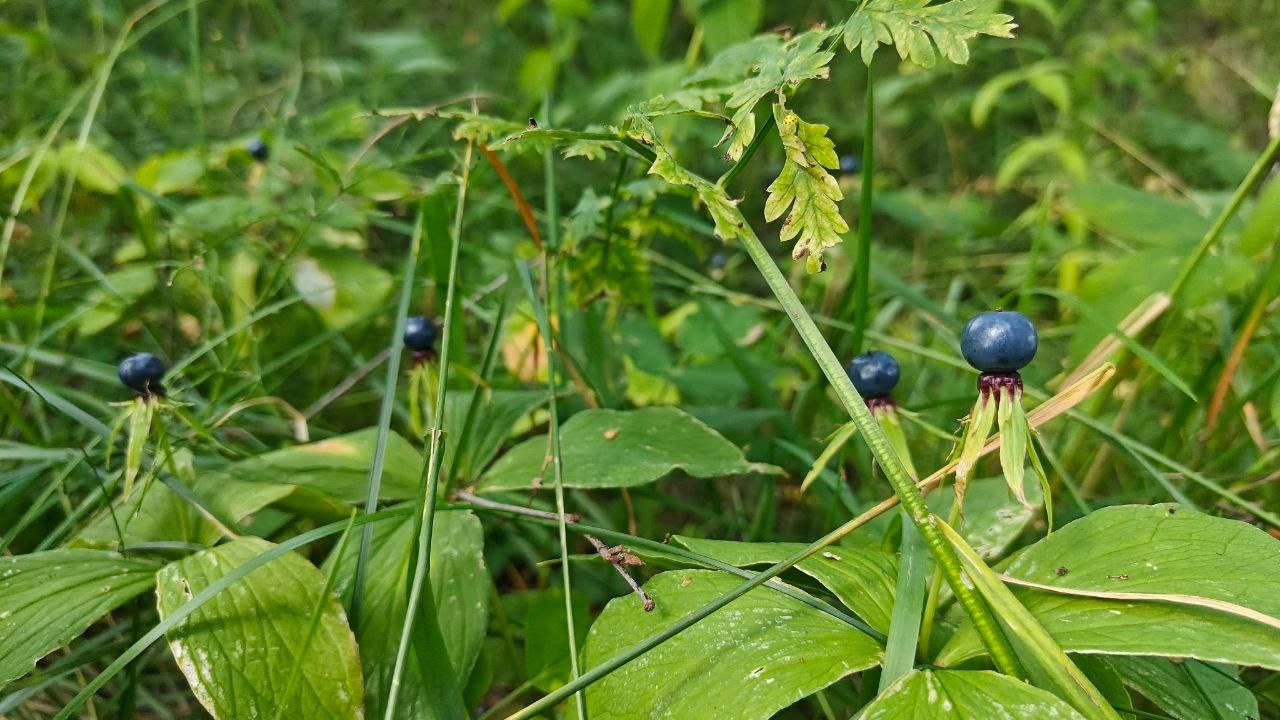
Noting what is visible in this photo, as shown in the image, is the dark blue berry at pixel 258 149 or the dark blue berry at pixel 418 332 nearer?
the dark blue berry at pixel 418 332

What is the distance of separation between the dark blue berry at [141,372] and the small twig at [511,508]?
388 millimetres

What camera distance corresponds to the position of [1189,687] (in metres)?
0.77

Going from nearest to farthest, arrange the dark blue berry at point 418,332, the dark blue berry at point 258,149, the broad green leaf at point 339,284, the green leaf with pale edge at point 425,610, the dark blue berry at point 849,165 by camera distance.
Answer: the green leaf with pale edge at point 425,610, the dark blue berry at point 418,332, the broad green leaf at point 339,284, the dark blue berry at point 258,149, the dark blue berry at point 849,165

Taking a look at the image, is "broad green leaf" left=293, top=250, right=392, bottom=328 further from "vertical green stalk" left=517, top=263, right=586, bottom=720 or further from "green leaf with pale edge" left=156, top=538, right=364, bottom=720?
"green leaf with pale edge" left=156, top=538, right=364, bottom=720

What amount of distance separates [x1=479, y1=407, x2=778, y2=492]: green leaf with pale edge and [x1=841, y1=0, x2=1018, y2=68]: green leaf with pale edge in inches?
20.2

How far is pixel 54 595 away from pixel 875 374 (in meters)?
0.92

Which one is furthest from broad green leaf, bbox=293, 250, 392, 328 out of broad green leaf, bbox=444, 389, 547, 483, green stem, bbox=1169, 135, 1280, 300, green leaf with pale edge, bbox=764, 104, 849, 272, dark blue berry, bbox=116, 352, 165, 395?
green stem, bbox=1169, 135, 1280, 300

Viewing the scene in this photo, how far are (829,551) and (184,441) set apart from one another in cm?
86

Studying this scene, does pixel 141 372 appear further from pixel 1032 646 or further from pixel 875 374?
pixel 1032 646

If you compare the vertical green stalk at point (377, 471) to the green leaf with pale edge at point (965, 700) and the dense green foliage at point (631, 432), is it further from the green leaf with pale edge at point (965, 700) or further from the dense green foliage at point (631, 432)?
the green leaf with pale edge at point (965, 700)

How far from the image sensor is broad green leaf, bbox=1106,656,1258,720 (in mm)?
738

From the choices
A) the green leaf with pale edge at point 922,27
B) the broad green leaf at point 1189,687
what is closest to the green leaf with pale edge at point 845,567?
the broad green leaf at point 1189,687

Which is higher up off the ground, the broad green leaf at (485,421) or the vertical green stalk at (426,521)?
the vertical green stalk at (426,521)

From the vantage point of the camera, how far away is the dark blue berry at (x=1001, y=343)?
2.14ft
